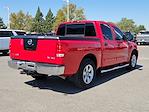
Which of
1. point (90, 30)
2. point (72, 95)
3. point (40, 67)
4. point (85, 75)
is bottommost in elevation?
point (72, 95)

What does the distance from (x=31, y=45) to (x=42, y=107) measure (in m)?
2.03

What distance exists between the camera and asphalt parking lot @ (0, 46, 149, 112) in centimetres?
586

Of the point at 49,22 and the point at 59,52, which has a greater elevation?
the point at 49,22

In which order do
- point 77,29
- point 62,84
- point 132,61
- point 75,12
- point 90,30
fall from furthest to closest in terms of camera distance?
point 75,12, point 132,61, point 77,29, point 90,30, point 62,84

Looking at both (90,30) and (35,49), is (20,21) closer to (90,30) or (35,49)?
(90,30)

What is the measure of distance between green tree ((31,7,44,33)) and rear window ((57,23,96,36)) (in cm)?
8443

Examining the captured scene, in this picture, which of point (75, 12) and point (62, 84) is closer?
point (62, 84)

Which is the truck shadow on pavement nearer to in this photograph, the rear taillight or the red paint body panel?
the red paint body panel

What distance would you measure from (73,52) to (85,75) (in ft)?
3.60

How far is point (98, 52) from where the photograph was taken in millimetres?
8242

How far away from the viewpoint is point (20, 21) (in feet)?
293

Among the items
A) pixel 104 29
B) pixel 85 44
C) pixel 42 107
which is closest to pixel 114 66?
pixel 104 29

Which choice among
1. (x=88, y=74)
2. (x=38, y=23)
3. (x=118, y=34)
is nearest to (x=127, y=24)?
(x=38, y=23)

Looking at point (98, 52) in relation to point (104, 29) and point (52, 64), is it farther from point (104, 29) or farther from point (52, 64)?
point (52, 64)
